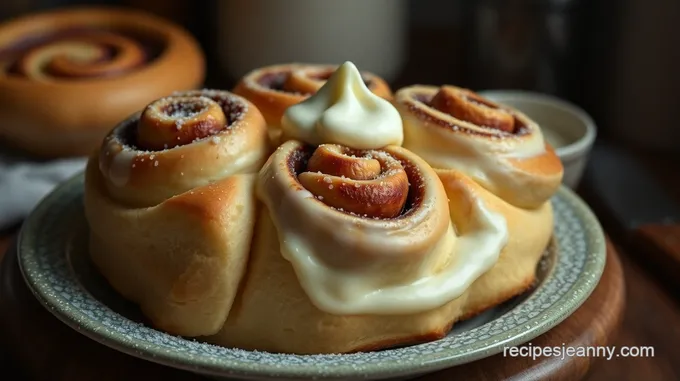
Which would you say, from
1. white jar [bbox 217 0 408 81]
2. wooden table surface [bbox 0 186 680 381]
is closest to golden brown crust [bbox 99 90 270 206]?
wooden table surface [bbox 0 186 680 381]

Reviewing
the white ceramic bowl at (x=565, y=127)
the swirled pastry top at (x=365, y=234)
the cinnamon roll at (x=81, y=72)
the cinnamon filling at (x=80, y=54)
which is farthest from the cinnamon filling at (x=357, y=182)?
the cinnamon filling at (x=80, y=54)

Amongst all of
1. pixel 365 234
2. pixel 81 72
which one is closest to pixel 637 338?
pixel 365 234

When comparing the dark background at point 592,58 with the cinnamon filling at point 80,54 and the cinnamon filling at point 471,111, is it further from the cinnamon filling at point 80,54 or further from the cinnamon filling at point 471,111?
the cinnamon filling at point 471,111

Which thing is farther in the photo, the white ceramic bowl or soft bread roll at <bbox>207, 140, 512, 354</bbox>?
the white ceramic bowl

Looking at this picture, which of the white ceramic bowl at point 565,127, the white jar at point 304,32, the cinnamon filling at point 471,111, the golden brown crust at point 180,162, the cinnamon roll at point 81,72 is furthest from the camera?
the white jar at point 304,32

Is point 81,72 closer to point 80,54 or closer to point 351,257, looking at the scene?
point 80,54

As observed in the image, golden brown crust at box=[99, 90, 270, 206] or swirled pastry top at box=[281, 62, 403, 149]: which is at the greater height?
swirled pastry top at box=[281, 62, 403, 149]

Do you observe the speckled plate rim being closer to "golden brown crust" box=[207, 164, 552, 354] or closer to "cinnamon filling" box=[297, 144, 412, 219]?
"golden brown crust" box=[207, 164, 552, 354]
